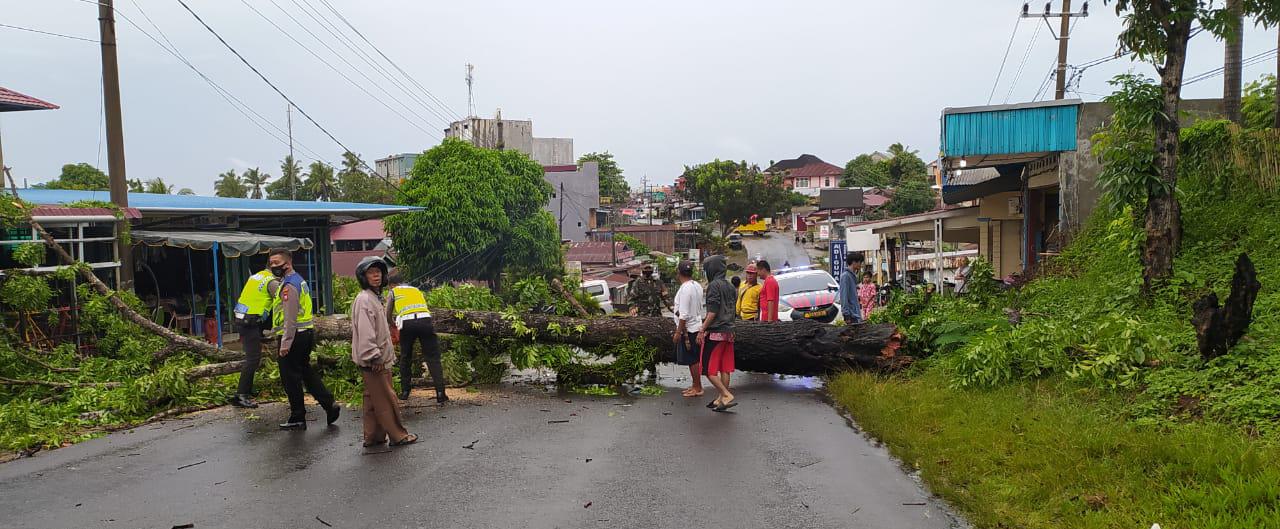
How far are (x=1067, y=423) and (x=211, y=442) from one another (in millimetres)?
6777

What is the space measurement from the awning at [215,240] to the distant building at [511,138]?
58.6 feet

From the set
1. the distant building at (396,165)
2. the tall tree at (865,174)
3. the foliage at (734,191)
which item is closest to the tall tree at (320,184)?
the distant building at (396,165)

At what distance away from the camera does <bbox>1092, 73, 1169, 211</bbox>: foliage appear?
32.1 feet

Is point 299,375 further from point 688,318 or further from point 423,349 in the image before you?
point 688,318

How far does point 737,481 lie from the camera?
19.4 ft

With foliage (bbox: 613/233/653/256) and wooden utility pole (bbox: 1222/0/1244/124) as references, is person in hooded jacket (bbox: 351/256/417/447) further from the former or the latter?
foliage (bbox: 613/233/653/256)

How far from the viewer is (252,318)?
323 inches

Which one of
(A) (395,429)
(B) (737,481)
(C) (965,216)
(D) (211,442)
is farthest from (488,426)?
(C) (965,216)

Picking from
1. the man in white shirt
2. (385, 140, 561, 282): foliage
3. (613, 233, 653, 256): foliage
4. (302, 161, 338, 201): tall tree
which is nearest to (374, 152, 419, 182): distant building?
(302, 161, 338, 201): tall tree

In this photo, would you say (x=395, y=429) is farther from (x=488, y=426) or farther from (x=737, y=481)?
(x=737, y=481)

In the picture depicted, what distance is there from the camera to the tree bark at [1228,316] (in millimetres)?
6535

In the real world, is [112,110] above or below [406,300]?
above

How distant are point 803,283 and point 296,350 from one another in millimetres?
15142

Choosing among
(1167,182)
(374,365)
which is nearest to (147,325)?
(374,365)
